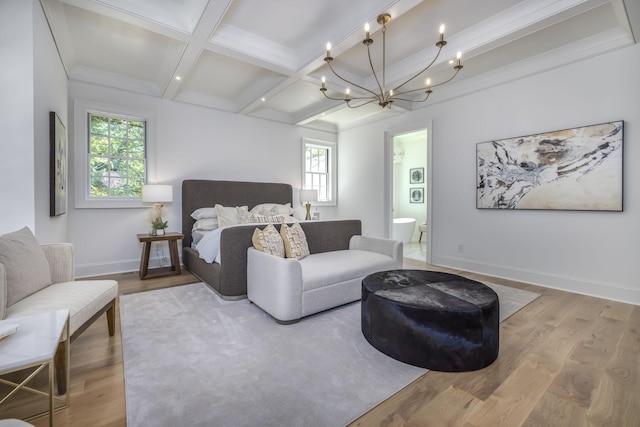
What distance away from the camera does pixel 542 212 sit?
11.5ft

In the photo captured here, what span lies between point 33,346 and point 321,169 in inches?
227

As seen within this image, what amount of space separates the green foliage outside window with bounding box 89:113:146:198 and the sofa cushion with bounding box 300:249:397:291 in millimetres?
3132

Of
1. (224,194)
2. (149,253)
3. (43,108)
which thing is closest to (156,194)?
(149,253)

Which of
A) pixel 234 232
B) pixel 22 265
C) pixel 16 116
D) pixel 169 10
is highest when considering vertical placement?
pixel 169 10

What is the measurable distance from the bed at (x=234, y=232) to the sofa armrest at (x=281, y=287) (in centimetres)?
46

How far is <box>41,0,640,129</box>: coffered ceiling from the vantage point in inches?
98.3

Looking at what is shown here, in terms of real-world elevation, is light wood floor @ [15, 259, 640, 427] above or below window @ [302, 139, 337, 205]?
below

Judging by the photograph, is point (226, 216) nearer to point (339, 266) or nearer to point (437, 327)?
point (339, 266)

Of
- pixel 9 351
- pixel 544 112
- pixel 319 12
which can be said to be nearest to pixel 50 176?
pixel 9 351

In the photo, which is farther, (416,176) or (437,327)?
(416,176)

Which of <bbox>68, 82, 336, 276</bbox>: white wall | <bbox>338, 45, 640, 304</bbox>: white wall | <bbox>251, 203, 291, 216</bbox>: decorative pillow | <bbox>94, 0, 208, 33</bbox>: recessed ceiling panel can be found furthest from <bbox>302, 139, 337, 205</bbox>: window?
<bbox>94, 0, 208, 33</bbox>: recessed ceiling panel

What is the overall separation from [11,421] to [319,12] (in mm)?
3292

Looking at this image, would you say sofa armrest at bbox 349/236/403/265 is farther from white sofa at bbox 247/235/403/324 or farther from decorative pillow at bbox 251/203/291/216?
decorative pillow at bbox 251/203/291/216

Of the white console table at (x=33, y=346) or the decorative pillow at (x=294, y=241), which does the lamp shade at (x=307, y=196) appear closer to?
the decorative pillow at (x=294, y=241)
